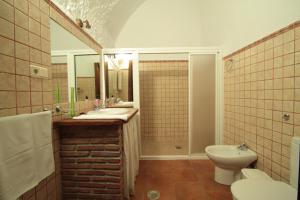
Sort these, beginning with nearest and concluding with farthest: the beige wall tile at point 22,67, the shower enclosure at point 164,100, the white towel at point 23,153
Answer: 1. the white towel at point 23,153
2. the beige wall tile at point 22,67
3. the shower enclosure at point 164,100

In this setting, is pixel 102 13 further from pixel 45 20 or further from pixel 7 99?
pixel 7 99

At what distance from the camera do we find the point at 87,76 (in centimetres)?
207

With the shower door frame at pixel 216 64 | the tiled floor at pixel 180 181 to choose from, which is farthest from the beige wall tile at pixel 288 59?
the tiled floor at pixel 180 181

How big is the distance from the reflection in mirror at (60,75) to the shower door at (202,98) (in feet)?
5.78

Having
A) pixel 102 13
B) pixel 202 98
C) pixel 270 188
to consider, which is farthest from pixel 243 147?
pixel 102 13

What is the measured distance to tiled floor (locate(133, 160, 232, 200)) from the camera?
1.76 m

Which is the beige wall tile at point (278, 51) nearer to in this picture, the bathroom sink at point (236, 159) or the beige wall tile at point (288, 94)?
the beige wall tile at point (288, 94)

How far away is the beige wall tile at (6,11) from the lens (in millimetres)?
853

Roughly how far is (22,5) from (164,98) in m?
2.85

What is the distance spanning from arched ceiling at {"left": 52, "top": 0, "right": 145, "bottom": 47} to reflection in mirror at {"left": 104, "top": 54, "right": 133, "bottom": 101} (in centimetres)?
30

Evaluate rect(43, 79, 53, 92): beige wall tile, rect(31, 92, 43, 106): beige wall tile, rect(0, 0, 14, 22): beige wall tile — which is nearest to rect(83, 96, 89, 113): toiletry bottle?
rect(43, 79, 53, 92): beige wall tile

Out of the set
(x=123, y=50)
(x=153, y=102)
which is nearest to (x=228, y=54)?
(x=123, y=50)

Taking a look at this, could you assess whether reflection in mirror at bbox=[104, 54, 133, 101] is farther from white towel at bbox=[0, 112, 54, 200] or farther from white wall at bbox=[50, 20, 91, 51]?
white towel at bbox=[0, 112, 54, 200]

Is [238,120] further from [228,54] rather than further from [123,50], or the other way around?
[123,50]
